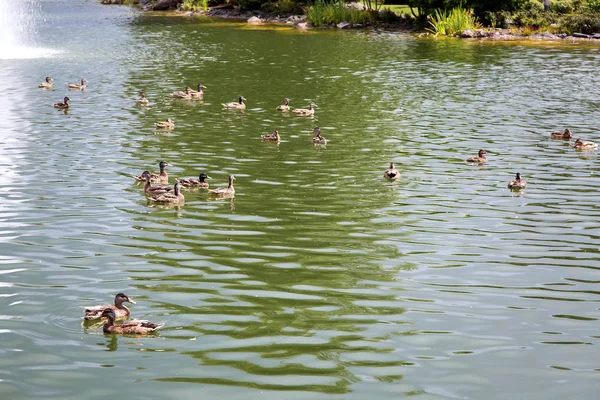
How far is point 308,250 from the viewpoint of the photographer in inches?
749

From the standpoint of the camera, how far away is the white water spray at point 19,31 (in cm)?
6153

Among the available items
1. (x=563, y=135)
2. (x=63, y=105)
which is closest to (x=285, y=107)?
(x=63, y=105)

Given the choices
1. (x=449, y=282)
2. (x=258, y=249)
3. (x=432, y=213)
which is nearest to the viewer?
(x=449, y=282)

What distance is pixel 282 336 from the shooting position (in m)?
14.4

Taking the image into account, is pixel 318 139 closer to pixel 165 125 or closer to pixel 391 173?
pixel 391 173

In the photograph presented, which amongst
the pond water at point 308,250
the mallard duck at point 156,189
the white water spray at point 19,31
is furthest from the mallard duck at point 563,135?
the white water spray at point 19,31

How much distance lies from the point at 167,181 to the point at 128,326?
1109 cm

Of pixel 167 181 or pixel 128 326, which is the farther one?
pixel 167 181

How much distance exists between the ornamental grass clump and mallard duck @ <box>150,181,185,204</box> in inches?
2171

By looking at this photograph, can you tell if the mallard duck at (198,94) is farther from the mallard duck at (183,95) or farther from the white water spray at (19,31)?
the white water spray at (19,31)

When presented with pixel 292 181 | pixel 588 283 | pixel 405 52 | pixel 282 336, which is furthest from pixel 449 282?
pixel 405 52

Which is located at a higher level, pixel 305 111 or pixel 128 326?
pixel 305 111

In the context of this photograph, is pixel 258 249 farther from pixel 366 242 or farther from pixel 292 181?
pixel 292 181

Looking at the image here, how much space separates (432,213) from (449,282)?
5.32 meters
